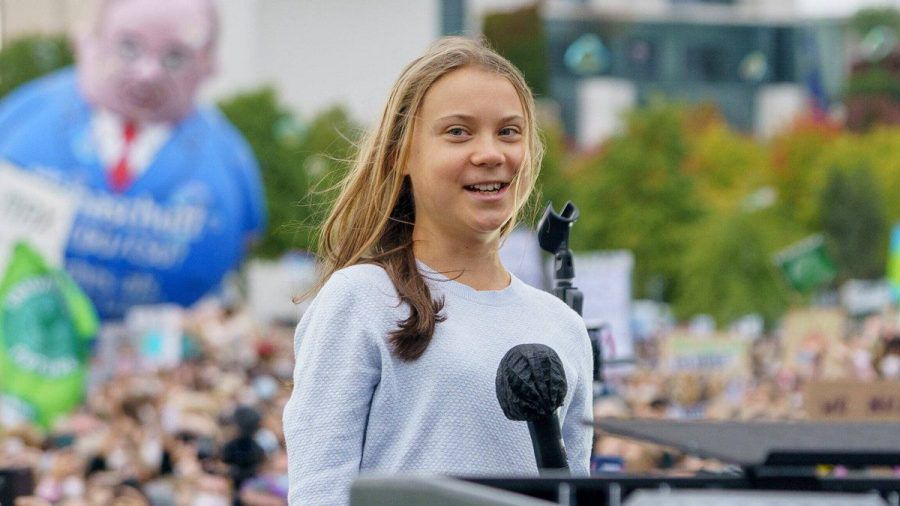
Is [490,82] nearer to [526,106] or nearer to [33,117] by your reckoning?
[526,106]

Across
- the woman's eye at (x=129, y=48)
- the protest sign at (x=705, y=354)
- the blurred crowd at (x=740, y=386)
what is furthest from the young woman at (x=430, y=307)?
the woman's eye at (x=129, y=48)

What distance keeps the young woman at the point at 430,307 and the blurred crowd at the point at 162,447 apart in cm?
225

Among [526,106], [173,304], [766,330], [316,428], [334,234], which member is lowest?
[766,330]

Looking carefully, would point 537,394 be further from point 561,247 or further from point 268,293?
point 268,293

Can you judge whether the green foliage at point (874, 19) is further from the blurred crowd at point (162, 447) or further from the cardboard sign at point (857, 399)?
the cardboard sign at point (857, 399)

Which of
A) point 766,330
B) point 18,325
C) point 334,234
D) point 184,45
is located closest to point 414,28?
point 766,330

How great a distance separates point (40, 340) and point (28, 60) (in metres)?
35.9

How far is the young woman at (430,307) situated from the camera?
2.36 metres

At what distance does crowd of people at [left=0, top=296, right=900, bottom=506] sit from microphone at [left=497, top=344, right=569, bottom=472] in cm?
58

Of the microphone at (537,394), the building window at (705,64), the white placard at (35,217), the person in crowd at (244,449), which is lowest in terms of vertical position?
the person in crowd at (244,449)

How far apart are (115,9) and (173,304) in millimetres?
3911

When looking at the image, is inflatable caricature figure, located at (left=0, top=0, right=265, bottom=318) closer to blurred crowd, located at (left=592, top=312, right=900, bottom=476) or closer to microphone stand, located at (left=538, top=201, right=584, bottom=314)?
blurred crowd, located at (left=592, top=312, right=900, bottom=476)

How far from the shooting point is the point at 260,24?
71938 millimetres

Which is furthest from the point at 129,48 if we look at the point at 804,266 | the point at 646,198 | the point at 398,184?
the point at 646,198
